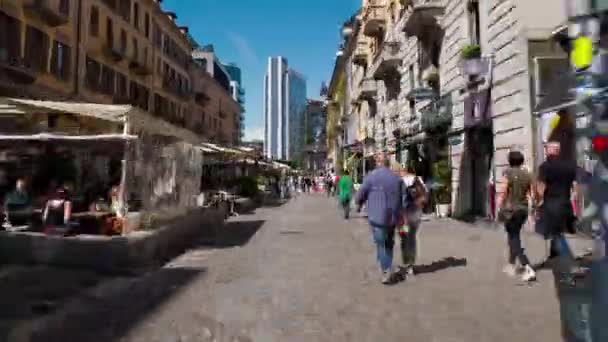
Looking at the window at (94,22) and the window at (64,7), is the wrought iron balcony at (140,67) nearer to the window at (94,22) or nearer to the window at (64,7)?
the window at (94,22)

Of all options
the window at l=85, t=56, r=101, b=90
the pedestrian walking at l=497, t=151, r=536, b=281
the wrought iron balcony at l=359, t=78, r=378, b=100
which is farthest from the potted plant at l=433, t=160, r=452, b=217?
the window at l=85, t=56, r=101, b=90

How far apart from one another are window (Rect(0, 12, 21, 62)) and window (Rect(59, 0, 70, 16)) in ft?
13.3

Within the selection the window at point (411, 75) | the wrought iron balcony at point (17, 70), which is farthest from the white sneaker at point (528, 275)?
the wrought iron balcony at point (17, 70)

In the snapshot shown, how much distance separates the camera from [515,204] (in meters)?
7.09

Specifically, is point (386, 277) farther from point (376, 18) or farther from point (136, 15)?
point (136, 15)

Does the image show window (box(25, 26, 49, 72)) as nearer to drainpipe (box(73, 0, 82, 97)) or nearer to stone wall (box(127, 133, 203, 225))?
drainpipe (box(73, 0, 82, 97))

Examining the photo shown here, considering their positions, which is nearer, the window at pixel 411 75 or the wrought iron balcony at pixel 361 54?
the window at pixel 411 75

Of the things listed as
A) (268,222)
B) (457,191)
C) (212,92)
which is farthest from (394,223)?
Result: (212,92)

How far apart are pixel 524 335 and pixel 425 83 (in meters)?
17.3

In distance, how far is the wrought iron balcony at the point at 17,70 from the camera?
68.7 feet

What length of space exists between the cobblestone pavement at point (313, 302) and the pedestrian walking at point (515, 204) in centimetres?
38

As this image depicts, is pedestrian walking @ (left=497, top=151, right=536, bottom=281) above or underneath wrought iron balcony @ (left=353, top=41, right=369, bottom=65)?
underneath

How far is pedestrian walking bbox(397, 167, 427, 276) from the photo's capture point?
766 cm

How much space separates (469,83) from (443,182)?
11.2 ft
